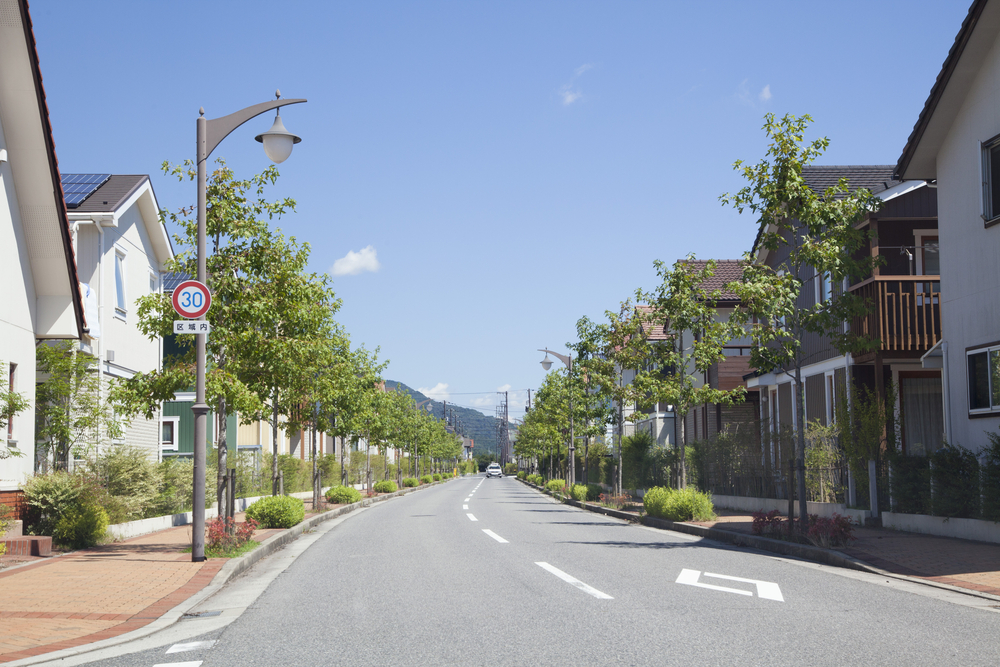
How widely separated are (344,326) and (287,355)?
622 inches

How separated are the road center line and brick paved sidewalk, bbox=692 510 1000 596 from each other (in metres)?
4.09

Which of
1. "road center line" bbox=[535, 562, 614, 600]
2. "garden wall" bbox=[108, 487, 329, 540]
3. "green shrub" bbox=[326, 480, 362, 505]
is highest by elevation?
"road center line" bbox=[535, 562, 614, 600]

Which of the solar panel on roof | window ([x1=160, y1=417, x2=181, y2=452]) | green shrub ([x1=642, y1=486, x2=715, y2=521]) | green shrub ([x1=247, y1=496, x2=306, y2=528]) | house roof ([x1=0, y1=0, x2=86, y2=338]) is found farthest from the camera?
window ([x1=160, y1=417, x2=181, y2=452])

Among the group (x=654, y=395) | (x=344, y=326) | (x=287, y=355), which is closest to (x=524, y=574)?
(x=287, y=355)

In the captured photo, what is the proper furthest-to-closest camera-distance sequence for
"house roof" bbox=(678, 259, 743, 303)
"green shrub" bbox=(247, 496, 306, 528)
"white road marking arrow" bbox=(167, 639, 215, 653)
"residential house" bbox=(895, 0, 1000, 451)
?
"house roof" bbox=(678, 259, 743, 303), "green shrub" bbox=(247, 496, 306, 528), "residential house" bbox=(895, 0, 1000, 451), "white road marking arrow" bbox=(167, 639, 215, 653)

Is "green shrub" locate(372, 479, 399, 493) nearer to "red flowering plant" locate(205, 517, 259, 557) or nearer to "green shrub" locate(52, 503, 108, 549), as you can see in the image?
"green shrub" locate(52, 503, 108, 549)

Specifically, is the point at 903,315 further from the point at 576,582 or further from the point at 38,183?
the point at 38,183

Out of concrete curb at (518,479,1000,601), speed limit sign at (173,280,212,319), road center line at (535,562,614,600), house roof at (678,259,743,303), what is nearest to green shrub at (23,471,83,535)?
speed limit sign at (173,280,212,319)

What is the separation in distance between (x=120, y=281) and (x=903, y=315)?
62.4ft

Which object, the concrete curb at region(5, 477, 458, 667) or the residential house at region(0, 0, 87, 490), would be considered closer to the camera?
the concrete curb at region(5, 477, 458, 667)

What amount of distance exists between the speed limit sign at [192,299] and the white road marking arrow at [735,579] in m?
7.57

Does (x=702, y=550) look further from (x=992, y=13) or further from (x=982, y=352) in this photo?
(x=992, y=13)

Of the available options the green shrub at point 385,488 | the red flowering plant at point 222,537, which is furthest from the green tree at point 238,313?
the green shrub at point 385,488

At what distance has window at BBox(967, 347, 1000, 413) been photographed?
15641mm
